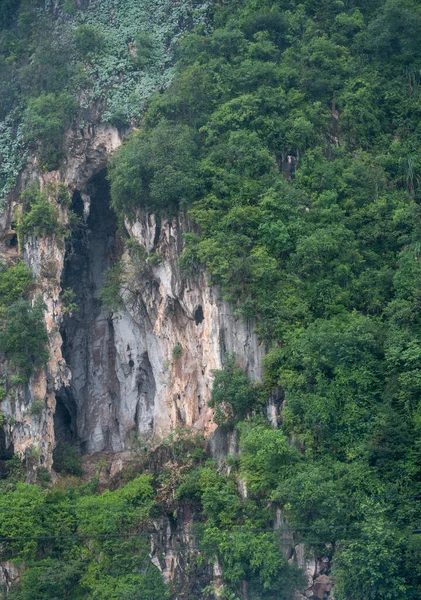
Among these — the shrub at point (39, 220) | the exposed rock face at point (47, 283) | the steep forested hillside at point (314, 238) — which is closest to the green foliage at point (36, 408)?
the exposed rock face at point (47, 283)

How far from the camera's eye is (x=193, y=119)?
1177 inches

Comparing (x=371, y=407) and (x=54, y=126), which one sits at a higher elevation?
(x=54, y=126)

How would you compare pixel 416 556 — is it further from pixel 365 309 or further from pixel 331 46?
A: pixel 331 46

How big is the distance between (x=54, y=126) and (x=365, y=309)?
399 inches

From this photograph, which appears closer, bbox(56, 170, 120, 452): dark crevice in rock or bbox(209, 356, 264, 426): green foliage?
bbox(209, 356, 264, 426): green foliage

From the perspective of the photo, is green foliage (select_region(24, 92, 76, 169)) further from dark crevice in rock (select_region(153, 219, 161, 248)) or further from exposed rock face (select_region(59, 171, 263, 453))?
dark crevice in rock (select_region(153, 219, 161, 248))

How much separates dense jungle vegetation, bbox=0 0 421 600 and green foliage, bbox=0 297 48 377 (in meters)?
0.97

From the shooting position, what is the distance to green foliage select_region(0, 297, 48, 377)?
2717 cm

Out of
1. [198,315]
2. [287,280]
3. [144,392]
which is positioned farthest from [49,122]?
[287,280]

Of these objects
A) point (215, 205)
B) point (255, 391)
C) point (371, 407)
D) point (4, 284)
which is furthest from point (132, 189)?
point (371, 407)

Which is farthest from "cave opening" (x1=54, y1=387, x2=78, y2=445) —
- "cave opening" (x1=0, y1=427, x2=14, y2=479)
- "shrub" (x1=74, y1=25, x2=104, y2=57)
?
"shrub" (x1=74, y1=25, x2=104, y2=57)

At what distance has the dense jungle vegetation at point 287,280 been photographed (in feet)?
75.5

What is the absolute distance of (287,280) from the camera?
2645 cm

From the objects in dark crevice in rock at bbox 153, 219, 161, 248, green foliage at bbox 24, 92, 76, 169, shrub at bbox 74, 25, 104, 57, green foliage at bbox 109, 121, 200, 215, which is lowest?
dark crevice in rock at bbox 153, 219, 161, 248
